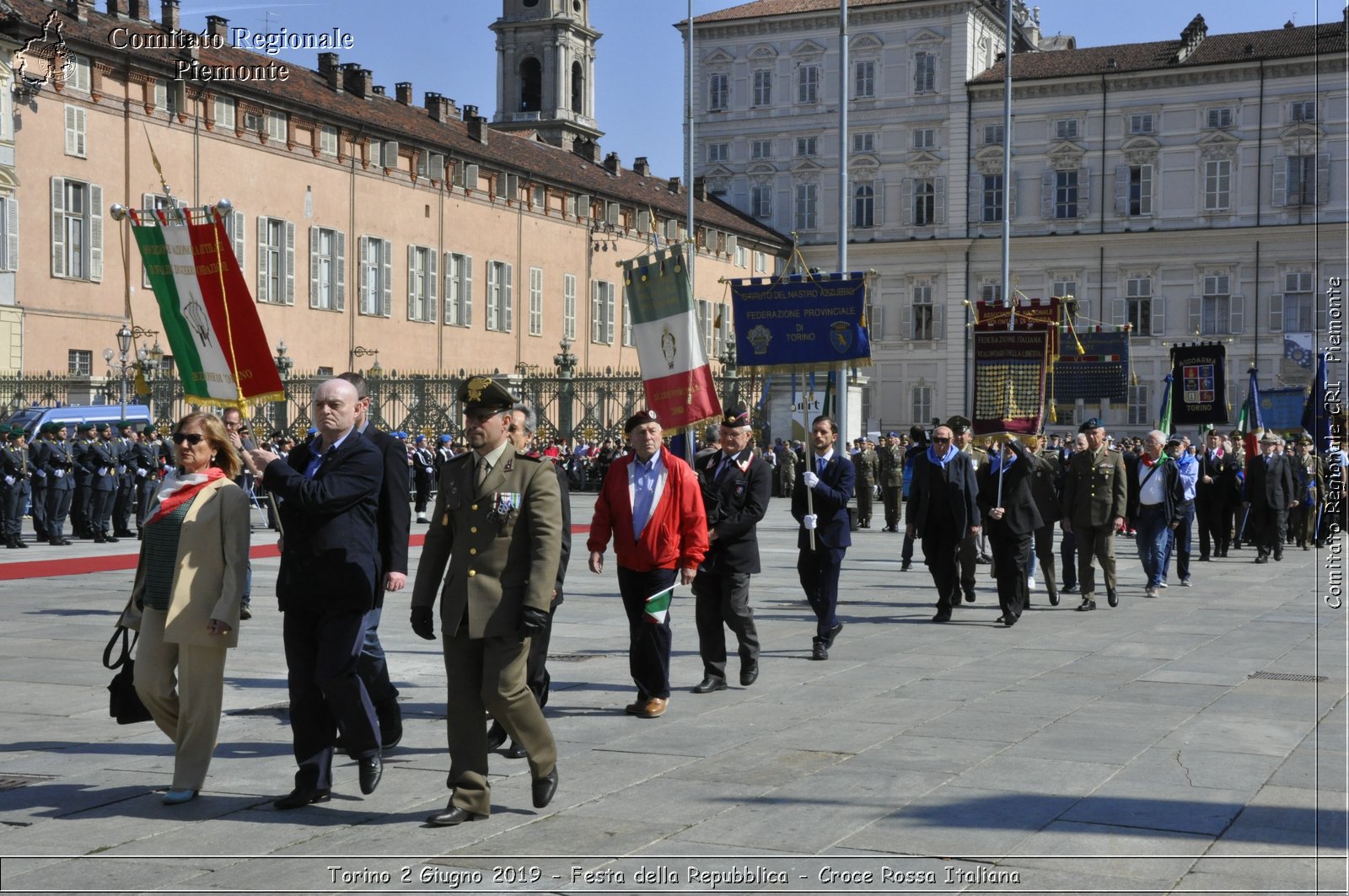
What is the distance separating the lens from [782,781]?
282 inches

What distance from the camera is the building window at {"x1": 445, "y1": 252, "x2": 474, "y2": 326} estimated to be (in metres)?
50.8

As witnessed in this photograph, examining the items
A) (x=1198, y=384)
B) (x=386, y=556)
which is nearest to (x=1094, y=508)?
(x=386, y=556)

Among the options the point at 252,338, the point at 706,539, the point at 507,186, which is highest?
the point at 507,186

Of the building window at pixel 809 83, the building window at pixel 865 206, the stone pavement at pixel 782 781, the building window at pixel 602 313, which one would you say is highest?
the building window at pixel 809 83

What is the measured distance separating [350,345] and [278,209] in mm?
Result: 4779

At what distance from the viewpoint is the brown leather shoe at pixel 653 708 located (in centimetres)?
891

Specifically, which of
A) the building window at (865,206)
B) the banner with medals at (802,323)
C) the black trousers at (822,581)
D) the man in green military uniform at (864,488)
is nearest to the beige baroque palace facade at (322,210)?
the building window at (865,206)

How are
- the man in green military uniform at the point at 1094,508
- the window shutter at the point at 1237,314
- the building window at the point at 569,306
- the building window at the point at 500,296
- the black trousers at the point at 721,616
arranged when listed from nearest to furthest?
1. the black trousers at the point at 721,616
2. the man in green military uniform at the point at 1094,508
3. the building window at the point at 500,296
4. the building window at the point at 569,306
5. the window shutter at the point at 1237,314

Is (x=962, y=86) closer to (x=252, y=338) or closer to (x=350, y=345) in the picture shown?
(x=350, y=345)

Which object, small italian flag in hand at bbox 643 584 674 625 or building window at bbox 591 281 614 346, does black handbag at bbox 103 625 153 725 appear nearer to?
small italian flag in hand at bbox 643 584 674 625

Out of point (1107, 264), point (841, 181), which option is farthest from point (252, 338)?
point (1107, 264)

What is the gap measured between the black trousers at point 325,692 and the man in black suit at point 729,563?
3.53 m

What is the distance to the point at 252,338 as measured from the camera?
922 centimetres

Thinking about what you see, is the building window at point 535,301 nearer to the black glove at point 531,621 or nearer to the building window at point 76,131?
the building window at point 76,131
